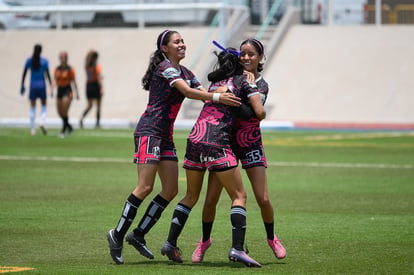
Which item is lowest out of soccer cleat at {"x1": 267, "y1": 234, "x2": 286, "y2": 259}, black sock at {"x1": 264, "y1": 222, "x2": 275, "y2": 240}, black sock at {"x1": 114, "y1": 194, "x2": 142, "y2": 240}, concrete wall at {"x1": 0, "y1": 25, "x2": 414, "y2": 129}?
Answer: concrete wall at {"x1": 0, "y1": 25, "x2": 414, "y2": 129}

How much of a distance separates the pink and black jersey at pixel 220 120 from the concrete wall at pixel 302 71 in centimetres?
2406

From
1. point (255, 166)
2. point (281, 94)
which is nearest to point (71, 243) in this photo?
point (255, 166)

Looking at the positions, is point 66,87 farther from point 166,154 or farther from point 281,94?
point 166,154

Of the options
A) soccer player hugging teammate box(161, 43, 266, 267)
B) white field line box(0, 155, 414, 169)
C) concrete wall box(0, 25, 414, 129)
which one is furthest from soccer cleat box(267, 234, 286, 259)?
concrete wall box(0, 25, 414, 129)

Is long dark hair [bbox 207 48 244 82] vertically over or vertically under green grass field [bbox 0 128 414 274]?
over

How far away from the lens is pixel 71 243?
10.1 meters

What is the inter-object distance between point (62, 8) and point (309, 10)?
32.0 ft

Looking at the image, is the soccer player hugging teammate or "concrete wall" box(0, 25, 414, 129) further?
"concrete wall" box(0, 25, 414, 129)

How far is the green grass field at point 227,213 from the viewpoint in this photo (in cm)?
901

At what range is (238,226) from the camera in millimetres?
8781

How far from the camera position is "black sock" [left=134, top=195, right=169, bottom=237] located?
364 inches

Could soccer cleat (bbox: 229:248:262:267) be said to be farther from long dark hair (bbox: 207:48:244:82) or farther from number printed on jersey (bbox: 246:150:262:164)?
long dark hair (bbox: 207:48:244:82)

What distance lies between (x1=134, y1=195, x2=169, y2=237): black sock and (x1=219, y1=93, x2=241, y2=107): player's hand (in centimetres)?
122

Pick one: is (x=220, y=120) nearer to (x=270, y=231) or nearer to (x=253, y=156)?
(x=253, y=156)
